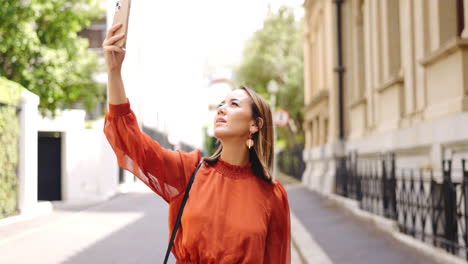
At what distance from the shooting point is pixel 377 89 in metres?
14.5

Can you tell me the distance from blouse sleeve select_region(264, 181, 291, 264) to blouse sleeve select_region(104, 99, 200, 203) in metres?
0.44

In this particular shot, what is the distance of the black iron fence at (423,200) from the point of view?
7379 mm

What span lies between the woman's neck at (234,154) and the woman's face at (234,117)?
0.05 m

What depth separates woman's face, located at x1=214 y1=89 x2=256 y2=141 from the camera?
9.66 feet

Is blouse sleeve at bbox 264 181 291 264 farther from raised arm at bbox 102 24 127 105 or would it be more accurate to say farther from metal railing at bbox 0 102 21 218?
metal railing at bbox 0 102 21 218

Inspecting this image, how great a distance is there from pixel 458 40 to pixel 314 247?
3.49 m

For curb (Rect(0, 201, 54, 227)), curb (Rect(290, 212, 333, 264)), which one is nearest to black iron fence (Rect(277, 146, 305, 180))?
curb (Rect(290, 212, 333, 264))

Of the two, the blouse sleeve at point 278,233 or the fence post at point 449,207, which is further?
the fence post at point 449,207

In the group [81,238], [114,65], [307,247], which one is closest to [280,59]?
[307,247]

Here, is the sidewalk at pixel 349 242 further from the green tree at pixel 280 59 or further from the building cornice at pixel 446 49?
the green tree at pixel 280 59

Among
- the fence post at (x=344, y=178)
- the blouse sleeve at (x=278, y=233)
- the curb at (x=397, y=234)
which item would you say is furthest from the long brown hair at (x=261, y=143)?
the fence post at (x=344, y=178)

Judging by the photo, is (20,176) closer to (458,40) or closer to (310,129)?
(458,40)

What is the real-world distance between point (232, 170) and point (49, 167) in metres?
1.14

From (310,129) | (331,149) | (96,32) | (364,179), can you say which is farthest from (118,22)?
(96,32)
